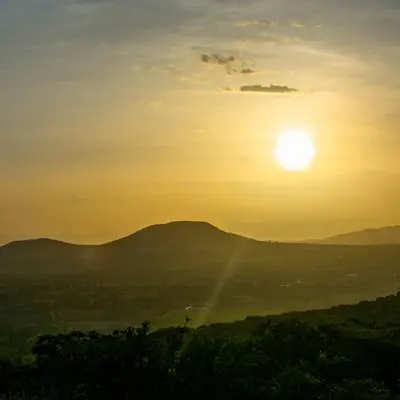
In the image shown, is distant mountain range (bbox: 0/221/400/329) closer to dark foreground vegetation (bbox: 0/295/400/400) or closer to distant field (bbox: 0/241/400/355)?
distant field (bbox: 0/241/400/355)

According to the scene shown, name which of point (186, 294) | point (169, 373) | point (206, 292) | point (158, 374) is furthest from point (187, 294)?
point (169, 373)

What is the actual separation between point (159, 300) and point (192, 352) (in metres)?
105

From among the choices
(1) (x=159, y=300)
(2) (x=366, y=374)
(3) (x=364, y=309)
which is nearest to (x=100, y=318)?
(1) (x=159, y=300)

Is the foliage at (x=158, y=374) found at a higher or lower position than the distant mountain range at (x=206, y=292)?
lower

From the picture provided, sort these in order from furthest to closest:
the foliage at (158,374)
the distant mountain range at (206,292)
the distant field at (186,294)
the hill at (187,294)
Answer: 1. the distant mountain range at (206,292)
2. the hill at (187,294)
3. the distant field at (186,294)
4. the foliage at (158,374)

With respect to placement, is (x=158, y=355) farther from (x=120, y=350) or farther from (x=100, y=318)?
(x=100, y=318)

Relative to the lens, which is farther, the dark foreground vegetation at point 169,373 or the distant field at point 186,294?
the distant field at point 186,294

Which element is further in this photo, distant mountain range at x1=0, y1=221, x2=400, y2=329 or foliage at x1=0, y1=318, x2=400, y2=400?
distant mountain range at x1=0, y1=221, x2=400, y2=329

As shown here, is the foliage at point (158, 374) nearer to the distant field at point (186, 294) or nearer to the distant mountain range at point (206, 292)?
the distant field at point (186, 294)

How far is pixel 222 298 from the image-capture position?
121812 millimetres

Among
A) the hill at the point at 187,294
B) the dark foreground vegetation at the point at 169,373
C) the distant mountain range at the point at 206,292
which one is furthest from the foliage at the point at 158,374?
the distant mountain range at the point at 206,292

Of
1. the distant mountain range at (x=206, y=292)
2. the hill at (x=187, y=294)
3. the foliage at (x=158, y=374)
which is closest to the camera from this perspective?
the foliage at (x=158, y=374)

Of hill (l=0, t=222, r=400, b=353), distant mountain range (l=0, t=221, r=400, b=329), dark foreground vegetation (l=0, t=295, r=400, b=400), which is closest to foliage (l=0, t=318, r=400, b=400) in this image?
dark foreground vegetation (l=0, t=295, r=400, b=400)

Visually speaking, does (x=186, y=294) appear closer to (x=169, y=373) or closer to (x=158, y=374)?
(x=158, y=374)
